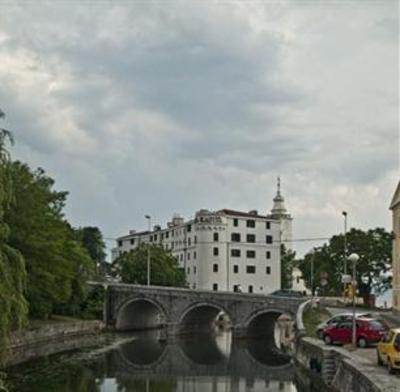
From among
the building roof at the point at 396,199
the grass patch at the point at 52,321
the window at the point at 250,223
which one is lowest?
the grass patch at the point at 52,321

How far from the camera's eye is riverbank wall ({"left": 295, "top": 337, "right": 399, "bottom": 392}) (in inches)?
990

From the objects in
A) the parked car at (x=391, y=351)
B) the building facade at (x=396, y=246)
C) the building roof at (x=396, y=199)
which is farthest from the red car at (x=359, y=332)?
the building roof at (x=396, y=199)

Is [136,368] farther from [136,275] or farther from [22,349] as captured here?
[136,275]

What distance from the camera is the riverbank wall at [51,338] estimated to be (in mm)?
54763

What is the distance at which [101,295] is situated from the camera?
8788 cm

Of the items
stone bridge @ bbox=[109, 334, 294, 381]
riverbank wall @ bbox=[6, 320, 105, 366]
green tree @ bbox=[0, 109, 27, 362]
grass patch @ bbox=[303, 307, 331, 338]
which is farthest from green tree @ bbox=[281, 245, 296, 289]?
green tree @ bbox=[0, 109, 27, 362]

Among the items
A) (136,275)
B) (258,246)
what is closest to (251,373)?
(136,275)

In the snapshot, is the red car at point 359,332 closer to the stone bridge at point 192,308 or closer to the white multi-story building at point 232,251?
the stone bridge at point 192,308

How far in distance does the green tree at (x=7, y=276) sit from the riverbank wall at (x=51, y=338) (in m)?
22.1

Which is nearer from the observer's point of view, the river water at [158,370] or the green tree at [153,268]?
the river water at [158,370]

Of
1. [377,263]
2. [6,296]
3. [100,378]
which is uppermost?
[377,263]

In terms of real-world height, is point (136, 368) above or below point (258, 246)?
below

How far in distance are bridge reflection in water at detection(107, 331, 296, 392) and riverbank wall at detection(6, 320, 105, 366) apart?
4386 mm

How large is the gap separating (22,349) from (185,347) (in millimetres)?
19685
